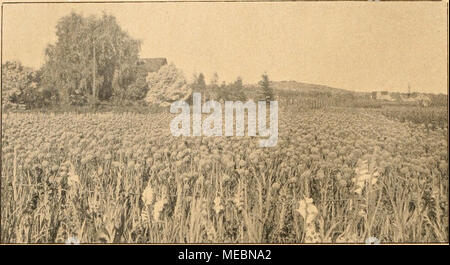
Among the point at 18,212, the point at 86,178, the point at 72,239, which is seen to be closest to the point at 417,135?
the point at 86,178

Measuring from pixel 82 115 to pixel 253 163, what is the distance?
5.54ft

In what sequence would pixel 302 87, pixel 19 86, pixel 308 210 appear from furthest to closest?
pixel 19 86
pixel 302 87
pixel 308 210

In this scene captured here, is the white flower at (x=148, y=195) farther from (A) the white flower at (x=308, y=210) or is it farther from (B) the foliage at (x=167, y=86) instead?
(A) the white flower at (x=308, y=210)

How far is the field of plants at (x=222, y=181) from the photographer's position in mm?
3389

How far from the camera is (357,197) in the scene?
134 inches

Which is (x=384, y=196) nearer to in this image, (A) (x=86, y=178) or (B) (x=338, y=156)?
(B) (x=338, y=156)

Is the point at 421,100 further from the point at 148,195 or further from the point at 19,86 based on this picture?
the point at 19,86

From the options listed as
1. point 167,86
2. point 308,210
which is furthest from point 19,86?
point 308,210

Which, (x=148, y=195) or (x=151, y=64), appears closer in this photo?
(x=148, y=195)

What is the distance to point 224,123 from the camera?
357 cm

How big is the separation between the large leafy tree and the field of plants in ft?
1.13

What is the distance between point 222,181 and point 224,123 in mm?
540

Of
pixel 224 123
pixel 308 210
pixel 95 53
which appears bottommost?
pixel 308 210

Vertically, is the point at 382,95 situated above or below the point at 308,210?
above
